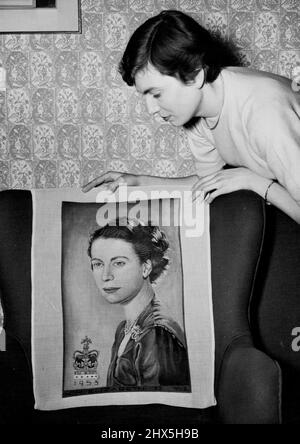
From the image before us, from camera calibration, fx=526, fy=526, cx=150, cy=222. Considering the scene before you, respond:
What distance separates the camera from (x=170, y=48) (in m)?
1.26

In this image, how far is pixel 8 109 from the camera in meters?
1.86

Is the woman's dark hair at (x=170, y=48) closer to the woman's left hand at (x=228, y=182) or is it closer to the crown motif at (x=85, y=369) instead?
the woman's left hand at (x=228, y=182)

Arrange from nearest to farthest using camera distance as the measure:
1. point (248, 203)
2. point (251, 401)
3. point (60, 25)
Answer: point (251, 401) < point (248, 203) < point (60, 25)

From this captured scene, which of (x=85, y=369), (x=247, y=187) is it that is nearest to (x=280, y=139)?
(x=247, y=187)

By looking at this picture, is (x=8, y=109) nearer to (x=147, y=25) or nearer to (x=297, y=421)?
(x=147, y=25)

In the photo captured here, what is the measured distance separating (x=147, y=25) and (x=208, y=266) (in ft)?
2.12

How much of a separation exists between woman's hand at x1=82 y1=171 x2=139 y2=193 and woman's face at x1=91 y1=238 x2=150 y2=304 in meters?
0.18

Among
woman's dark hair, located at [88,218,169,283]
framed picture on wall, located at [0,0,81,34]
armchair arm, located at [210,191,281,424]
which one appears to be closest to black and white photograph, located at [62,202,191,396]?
woman's dark hair, located at [88,218,169,283]

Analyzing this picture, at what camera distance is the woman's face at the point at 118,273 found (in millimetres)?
1443

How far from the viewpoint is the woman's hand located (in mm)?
1508

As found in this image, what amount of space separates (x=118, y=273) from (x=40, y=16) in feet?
3.12

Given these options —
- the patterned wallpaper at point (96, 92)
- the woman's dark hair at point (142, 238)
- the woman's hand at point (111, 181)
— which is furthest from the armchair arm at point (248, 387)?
the patterned wallpaper at point (96, 92)

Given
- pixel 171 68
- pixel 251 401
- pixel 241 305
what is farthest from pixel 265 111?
Result: pixel 251 401

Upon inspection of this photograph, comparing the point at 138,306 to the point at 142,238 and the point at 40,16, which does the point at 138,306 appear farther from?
the point at 40,16
